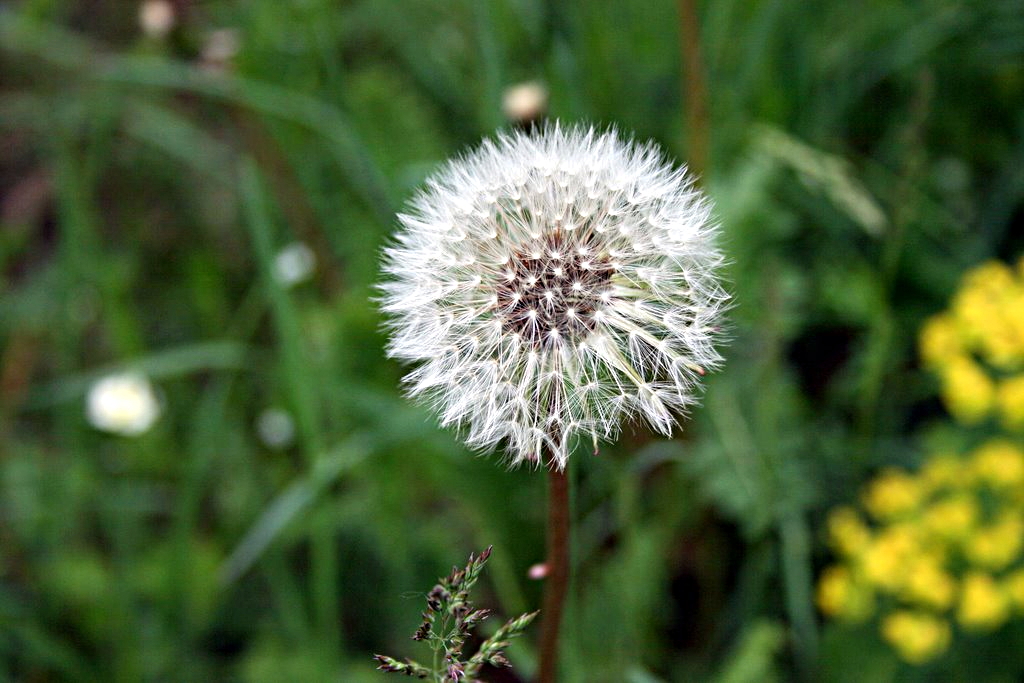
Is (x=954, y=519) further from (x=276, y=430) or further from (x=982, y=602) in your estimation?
(x=276, y=430)

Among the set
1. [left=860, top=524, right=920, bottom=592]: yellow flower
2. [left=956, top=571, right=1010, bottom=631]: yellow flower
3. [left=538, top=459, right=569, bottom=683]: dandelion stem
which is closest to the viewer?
[left=538, top=459, right=569, bottom=683]: dandelion stem

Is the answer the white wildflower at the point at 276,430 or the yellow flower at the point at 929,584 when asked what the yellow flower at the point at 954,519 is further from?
the white wildflower at the point at 276,430

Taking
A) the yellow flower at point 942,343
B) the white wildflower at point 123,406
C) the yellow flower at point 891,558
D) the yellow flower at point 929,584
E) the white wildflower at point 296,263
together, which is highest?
the white wildflower at point 296,263

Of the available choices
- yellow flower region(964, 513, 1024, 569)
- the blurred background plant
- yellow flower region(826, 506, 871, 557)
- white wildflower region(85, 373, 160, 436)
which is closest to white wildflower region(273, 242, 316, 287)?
the blurred background plant

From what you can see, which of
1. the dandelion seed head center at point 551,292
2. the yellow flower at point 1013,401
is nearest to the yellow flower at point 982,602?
the yellow flower at point 1013,401

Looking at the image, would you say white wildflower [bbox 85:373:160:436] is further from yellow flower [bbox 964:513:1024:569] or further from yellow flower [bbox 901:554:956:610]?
yellow flower [bbox 964:513:1024:569]

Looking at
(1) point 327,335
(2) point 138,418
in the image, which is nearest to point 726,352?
(1) point 327,335

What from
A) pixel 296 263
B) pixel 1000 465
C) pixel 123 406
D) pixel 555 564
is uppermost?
pixel 296 263

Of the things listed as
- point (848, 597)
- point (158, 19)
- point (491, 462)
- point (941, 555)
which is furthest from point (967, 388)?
point (158, 19)
